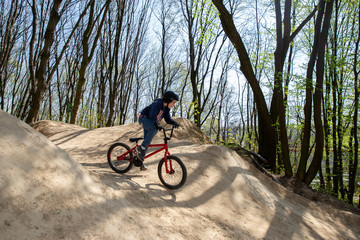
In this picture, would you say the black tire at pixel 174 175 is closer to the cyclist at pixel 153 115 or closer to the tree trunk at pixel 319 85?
the cyclist at pixel 153 115

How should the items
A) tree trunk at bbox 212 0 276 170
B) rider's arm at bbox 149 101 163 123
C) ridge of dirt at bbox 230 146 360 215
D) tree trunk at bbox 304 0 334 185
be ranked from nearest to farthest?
rider's arm at bbox 149 101 163 123
ridge of dirt at bbox 230 146 360 215
tree trunk at bbox 304 0 334 185
tree trunk at bbox 212 0 276 170

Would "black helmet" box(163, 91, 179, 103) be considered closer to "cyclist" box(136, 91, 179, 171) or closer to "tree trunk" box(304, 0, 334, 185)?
"cyclist" box(136, 91, 179, 171)

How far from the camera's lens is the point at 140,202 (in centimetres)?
341

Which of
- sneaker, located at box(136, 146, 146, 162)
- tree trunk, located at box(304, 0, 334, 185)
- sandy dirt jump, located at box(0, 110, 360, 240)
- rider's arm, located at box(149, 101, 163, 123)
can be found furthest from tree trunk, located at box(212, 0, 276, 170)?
sneaker, located at box(136, 146, 146, 162)

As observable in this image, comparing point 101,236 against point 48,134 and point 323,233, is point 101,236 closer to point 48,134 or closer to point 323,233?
point 323,233

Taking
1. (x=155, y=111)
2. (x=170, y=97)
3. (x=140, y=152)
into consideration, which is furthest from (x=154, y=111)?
(x=140, y=152)

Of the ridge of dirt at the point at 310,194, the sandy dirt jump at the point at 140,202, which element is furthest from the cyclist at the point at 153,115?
the ridge of dirt at the point at 310,194

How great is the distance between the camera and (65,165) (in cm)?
309

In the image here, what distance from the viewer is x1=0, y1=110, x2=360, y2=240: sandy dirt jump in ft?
7.55

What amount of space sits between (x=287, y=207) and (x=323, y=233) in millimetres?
869

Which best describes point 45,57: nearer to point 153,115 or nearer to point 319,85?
point 153,115

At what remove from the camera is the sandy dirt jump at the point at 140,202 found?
2.30 metres

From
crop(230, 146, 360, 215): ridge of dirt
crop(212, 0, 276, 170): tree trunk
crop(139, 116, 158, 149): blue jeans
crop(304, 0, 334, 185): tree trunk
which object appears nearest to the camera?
crop(139, 116, 158, 149): blue jeans

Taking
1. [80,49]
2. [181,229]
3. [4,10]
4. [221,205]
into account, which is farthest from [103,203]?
[80,49]
